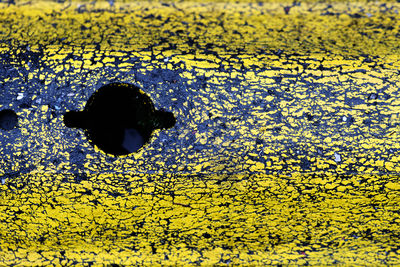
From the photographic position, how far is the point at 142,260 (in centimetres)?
172

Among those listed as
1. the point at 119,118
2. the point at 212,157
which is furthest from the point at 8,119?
the point at 212,157

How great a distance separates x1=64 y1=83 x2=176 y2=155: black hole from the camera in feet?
5.05

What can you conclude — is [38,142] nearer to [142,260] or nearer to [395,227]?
[142,260]

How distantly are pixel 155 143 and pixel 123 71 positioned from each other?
408 millimetres

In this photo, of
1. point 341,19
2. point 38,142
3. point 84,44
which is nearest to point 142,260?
point 38,142

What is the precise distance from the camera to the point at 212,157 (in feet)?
4.98

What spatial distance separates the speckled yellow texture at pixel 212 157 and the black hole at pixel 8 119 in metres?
0.04

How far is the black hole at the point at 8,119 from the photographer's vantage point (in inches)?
60.2

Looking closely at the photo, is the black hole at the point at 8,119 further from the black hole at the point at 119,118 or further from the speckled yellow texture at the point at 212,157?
the black hole at the point at 119,118

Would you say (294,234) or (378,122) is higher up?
(378,122)

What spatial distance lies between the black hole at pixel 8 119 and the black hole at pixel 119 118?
0.27 metres

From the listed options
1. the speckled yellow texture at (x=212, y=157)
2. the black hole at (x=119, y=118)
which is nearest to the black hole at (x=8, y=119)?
the speckled yellow texture at (x=212, y=157)

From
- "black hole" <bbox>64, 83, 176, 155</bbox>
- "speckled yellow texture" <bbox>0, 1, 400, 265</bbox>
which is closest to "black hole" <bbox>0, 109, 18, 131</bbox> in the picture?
"speckled yellow texture" <bbox>0, 1, 400, 265</bbox>

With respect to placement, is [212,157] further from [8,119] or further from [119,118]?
[8,119]
